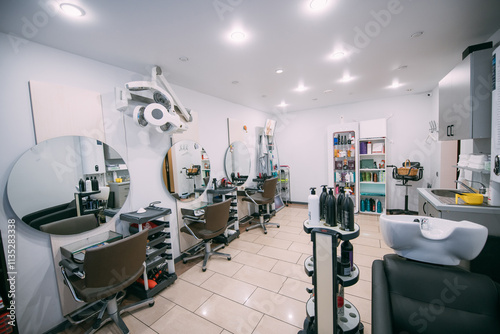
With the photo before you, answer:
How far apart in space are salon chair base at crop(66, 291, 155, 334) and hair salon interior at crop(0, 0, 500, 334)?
2cm

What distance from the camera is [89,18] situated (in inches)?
57.3

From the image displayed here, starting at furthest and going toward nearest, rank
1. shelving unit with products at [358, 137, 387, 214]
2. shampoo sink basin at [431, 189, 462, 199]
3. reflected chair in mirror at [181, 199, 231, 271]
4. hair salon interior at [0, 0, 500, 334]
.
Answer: shelving unit with products at [358, 137, 387, 214] < reflected chair in mirror at [181, 199, 231, 271] < shampoo sink basin at [431, 189, 462, 199] < hair salon interior at [0, 0, 500, 334]

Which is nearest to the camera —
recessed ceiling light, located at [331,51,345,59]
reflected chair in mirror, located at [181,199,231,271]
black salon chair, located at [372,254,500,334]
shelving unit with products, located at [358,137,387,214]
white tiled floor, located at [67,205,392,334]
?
black salon chair, located at [372,254,500,334]

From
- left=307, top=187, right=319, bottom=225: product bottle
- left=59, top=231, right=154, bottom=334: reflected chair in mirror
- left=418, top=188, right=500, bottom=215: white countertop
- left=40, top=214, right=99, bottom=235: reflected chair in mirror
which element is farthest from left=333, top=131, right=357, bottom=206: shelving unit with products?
left=40, top=214, right=99, bottom=235: reflected chair in mirror

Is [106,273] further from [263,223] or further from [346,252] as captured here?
[263,223]

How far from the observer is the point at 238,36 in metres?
1.80

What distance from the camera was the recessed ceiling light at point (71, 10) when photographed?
1313 millimetres

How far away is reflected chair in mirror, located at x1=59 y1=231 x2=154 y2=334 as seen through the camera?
1.50 metres

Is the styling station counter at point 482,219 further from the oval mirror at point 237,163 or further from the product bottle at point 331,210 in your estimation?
the oval mirror at point 237,163

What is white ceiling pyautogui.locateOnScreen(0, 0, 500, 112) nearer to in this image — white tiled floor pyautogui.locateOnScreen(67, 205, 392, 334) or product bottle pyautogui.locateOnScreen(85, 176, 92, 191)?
product bottle pyautogui.locateOnScreen(85, 176, 92, 191)

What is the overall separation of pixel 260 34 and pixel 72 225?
256 centimetres

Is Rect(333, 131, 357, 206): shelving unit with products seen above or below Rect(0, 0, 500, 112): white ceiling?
below

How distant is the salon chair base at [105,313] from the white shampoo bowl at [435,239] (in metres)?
2.28

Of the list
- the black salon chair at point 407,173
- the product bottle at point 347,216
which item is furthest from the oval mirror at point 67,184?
the black salon chair at point 407,173
